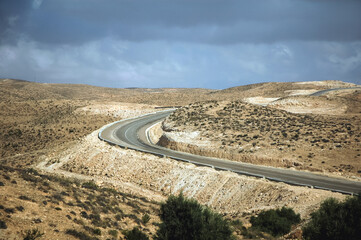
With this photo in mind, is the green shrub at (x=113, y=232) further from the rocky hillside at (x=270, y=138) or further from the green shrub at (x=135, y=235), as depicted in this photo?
the rocky hillside at (x=270, y=138)

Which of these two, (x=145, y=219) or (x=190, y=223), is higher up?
(x=190, y=223)

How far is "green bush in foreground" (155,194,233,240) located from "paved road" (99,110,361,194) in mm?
13367

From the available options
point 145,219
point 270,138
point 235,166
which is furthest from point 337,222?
point 270,138

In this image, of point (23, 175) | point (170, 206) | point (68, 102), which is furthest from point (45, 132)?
point (170, 206)

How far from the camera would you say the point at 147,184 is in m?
31.4

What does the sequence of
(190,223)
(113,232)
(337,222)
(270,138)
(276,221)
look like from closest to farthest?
(190,223) < (337,222) < (113,232) < (276,221) < (270,138)

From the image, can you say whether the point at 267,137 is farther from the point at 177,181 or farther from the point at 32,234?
the point at 32,234

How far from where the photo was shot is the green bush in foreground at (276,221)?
58.7ft

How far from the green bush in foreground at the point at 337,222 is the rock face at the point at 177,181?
5413 mm

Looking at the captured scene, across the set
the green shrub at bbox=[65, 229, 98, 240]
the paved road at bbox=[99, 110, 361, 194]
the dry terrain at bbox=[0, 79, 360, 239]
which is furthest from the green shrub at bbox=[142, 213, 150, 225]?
the paved road at bbox=[99, 110, 361, 194]

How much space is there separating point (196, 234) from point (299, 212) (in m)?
10.6

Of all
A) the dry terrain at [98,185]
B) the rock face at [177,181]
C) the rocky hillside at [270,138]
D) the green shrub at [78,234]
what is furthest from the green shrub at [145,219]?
the rocky hillside at [270,138]

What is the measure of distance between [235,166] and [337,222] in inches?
696

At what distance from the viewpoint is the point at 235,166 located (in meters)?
31.3
